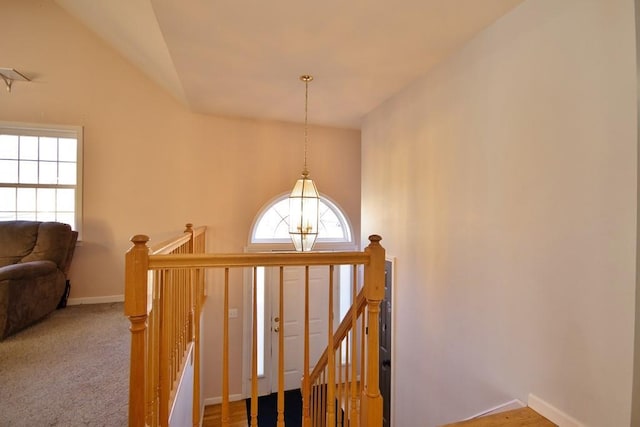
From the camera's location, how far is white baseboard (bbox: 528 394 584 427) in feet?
4.80

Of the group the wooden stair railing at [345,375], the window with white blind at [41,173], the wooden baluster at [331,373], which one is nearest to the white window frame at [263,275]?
the wooden stair railing at [345,375]

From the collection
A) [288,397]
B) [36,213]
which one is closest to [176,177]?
[36,213]

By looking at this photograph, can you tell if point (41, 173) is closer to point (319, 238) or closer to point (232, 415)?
point (319, 238)

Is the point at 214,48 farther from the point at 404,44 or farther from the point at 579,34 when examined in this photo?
the point at 579,34

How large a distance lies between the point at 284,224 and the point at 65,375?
2974 mm

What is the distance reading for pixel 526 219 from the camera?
5.72ft

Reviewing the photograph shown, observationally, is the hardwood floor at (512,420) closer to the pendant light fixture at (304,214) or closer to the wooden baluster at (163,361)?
the wooden baluster at (163,361)

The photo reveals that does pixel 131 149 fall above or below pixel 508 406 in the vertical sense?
above

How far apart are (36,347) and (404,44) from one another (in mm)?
3746

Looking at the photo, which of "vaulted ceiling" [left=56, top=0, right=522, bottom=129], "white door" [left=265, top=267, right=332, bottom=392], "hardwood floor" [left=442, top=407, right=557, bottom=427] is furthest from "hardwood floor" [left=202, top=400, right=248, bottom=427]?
"vaulted ceiling" [left=56, top=0, right=522, bottom=129]

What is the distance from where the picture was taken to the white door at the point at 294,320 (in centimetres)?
445

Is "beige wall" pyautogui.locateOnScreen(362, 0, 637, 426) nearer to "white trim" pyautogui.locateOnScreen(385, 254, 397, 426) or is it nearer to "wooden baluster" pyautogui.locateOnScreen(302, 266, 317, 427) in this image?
"white trim" pyautogui.locateOnScreen(385, 254, 397, 426)

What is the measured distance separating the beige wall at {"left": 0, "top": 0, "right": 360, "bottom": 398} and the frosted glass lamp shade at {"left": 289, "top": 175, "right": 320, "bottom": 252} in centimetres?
126

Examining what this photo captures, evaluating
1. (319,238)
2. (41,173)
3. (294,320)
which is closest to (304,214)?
(319,238)
